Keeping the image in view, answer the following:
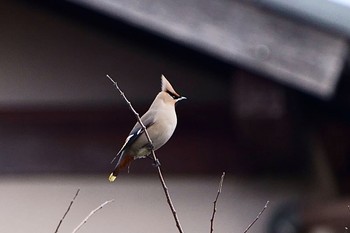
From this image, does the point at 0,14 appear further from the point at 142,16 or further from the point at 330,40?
the point at 330,40

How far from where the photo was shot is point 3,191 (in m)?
4.88

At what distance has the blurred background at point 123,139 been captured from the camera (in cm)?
473

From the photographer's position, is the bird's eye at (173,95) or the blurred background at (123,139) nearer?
the bird's eye at (173,95)

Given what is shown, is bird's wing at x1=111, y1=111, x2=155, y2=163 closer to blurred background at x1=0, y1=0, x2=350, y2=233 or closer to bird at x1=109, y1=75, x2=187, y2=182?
bird at x1=109, y1=75, x2=187, y2=182

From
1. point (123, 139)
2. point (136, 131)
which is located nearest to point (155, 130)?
point (136, 131)

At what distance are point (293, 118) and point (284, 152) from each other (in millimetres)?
282

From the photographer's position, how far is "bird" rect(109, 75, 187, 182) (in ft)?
10.8

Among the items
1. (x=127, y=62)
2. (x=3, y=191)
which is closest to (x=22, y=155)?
(x=3, y=191)

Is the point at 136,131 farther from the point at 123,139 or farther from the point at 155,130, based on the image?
the point at 123,139

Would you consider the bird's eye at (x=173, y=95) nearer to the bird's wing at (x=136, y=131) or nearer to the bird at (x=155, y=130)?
the bird at (x=155, y=130)

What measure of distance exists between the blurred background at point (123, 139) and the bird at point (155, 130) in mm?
1142

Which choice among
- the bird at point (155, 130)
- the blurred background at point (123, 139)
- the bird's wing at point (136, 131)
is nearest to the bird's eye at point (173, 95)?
the bird at point (155, 130)

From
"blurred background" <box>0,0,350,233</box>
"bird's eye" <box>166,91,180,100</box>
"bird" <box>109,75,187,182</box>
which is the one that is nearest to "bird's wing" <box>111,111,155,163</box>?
"bird" <box>109,75,187,182</box>

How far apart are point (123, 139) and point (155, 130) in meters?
1.47
